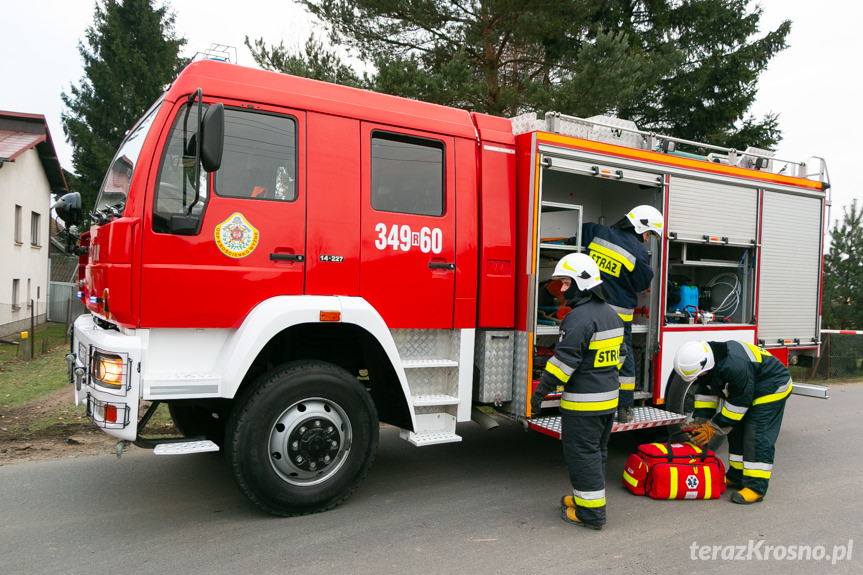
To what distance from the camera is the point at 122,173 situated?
4258 mm

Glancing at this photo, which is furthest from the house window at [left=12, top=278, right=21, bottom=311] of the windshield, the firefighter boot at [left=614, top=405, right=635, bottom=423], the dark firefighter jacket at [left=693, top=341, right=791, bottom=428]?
the dark firefighter jacket at [left=693, top=341, right=791, bottom=428]

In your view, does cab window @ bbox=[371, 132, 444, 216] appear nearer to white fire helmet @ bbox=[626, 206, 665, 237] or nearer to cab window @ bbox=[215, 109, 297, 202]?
cab window @ bbox=[215, 109, 297, 202]

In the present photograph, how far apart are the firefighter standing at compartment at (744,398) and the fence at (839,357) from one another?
8868 millimetres

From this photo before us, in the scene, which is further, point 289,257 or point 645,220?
point 645,220

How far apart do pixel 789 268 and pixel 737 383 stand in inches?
108

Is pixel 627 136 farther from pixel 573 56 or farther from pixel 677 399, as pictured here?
pixel 573 56

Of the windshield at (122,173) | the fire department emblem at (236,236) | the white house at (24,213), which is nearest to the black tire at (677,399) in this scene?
the fire department emblem at (236,236)

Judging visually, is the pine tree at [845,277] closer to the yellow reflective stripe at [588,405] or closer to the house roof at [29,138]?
the yellow reflective stripe at [588,405]

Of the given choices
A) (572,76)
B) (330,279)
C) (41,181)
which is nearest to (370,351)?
(330,279)

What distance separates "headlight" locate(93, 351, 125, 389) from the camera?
12.1 ft

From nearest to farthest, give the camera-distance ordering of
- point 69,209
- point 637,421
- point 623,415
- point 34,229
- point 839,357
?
point 69,209 < point 623,415 < point 637,421 < point 839,357 < point 34,229

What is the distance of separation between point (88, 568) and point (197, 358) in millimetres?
1247

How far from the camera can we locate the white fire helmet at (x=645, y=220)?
5.43 m

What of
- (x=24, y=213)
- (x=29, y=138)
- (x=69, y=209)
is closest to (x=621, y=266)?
(x=69, y=209)
